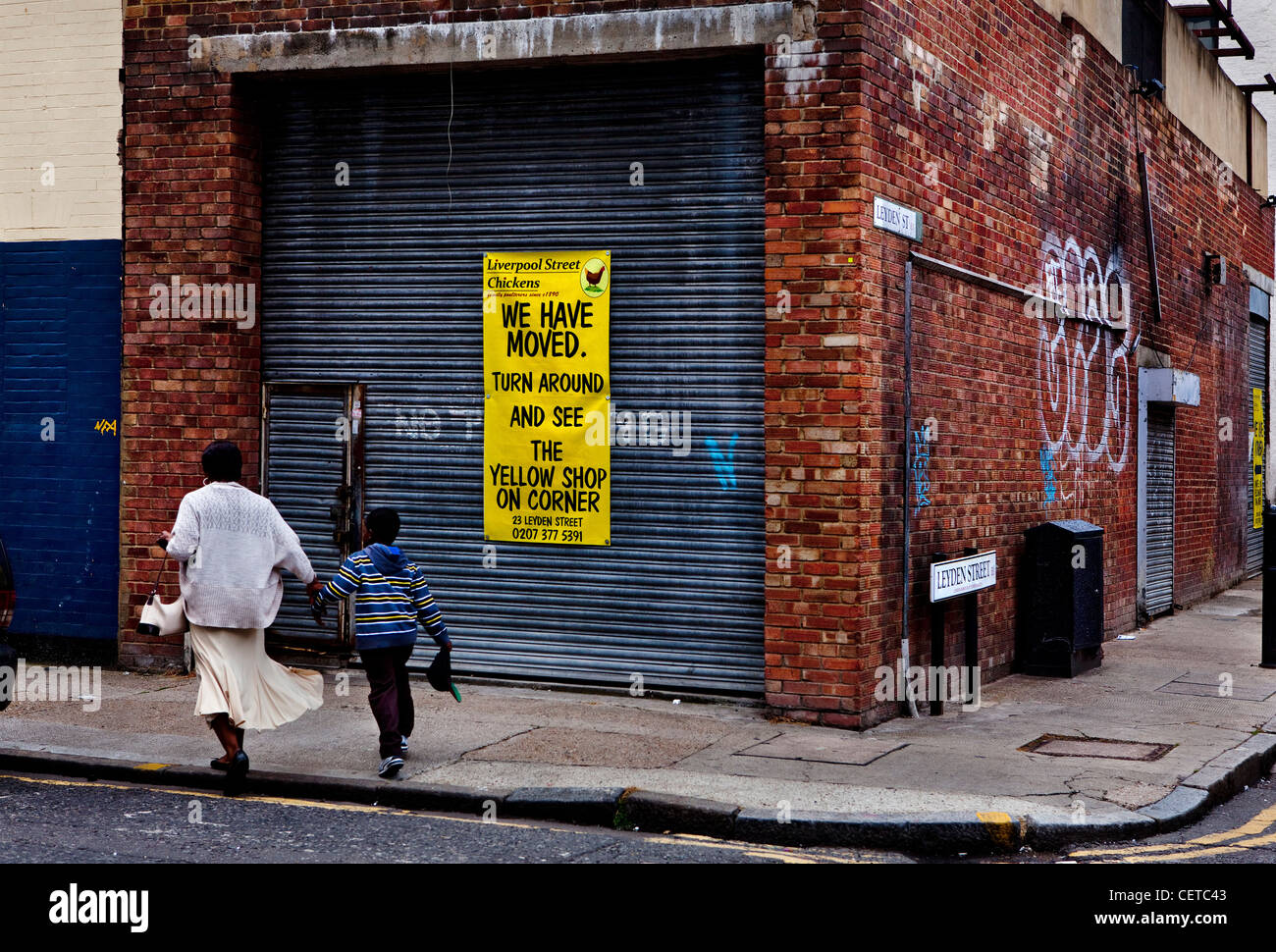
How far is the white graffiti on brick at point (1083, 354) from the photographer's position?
12.6 meters

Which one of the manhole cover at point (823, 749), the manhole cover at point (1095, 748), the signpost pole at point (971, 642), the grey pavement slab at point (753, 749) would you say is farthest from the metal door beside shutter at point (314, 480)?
the manhole cover at point (1095, 748)

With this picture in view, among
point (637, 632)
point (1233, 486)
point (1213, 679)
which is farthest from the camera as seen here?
point (1233, 486)

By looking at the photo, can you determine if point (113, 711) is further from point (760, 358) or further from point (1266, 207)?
point (1266, 207)

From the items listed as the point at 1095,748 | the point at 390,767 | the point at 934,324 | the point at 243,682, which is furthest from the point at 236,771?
the point at 934,324

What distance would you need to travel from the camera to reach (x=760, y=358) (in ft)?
31.6

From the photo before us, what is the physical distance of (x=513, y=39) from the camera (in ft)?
32.2

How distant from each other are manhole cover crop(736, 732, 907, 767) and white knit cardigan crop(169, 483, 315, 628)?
292 cm

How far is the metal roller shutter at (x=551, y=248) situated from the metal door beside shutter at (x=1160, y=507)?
762cm

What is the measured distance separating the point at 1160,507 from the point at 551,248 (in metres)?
9.11

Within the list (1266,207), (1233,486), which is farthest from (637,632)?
(1266,207)

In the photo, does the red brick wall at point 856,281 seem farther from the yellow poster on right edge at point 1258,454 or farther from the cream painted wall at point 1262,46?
the cream painted wall at point 1262,46

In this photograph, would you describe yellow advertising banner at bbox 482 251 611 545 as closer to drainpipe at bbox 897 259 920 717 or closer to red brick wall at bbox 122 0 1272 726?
red brick wall at bbox 122 0 1272 726
